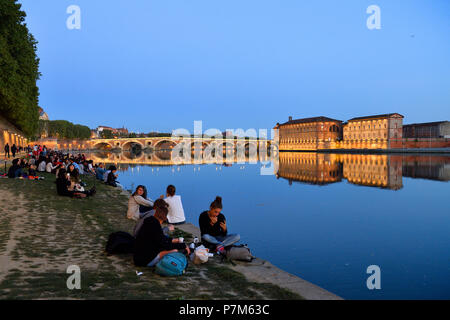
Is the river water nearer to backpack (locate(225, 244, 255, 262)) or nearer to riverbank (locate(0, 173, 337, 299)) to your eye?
backpack (locate(225, 244, 255, 262))

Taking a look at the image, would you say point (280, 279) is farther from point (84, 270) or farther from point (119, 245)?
point (84, 270)

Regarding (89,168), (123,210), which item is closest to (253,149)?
(89,168)

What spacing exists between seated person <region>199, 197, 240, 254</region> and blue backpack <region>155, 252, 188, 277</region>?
1377 millimetres

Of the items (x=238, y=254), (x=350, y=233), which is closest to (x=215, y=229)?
(x=238, y=254)

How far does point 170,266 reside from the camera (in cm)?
541

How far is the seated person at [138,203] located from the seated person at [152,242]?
388 centimetres

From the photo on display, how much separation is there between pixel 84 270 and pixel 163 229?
2152 millimetres

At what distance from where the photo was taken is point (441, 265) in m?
7.68

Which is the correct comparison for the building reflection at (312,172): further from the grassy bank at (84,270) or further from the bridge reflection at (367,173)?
the grassy bank at (84,270)

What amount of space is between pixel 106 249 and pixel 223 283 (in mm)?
2395

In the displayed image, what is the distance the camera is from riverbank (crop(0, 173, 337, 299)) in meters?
4.61

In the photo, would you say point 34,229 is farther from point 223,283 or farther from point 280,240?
point 280,240

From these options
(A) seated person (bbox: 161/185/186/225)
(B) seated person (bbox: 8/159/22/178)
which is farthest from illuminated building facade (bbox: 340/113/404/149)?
(A) seated person (bbox: 161/185/186/225)

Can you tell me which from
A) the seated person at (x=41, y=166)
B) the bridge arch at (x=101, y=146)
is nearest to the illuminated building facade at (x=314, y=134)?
the bridge arch at (x=101, y=146)
